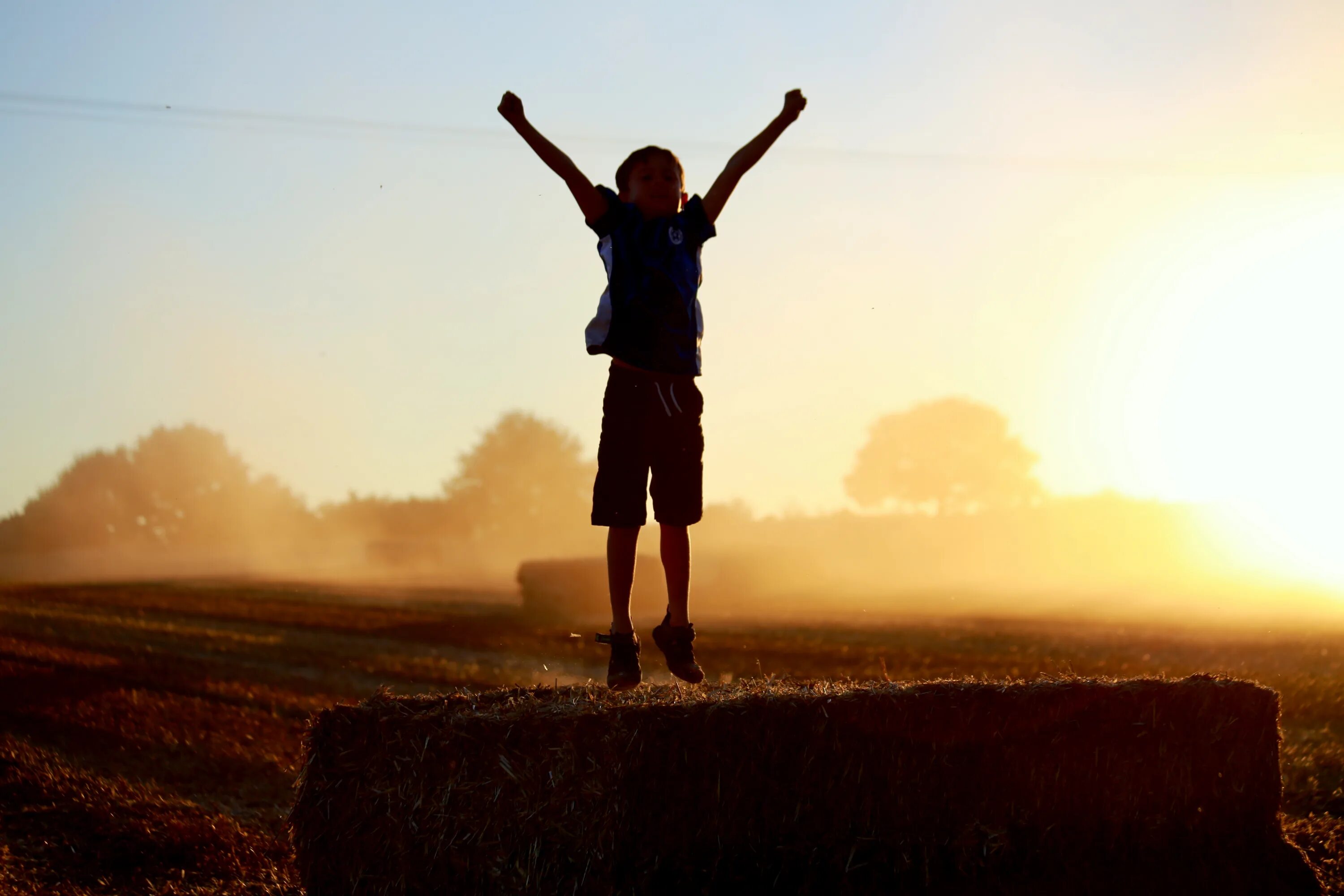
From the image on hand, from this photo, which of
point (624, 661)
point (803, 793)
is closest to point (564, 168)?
point (624, 661)

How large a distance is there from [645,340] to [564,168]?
0.93m

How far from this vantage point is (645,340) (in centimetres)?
575

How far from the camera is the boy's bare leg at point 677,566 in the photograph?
6113mm

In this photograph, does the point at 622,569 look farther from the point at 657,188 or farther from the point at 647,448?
the point at 657,188

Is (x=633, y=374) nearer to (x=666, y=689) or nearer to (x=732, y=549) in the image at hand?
(x=666, y=689)

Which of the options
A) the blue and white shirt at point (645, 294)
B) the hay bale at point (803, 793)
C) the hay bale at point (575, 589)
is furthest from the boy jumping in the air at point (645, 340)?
the hay bale at point (575, 589)

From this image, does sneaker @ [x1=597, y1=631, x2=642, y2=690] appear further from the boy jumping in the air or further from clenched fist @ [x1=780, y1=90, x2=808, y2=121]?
clenched fist @ [x1=780, y1=90, x2=808, y2=121]

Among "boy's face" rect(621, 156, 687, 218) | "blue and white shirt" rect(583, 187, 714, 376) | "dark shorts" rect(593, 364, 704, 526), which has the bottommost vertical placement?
"dark shorts" rect(593, 364, 704, 526)

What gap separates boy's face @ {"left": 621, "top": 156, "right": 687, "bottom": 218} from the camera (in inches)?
231

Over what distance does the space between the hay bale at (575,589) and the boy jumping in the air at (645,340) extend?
3065 cm

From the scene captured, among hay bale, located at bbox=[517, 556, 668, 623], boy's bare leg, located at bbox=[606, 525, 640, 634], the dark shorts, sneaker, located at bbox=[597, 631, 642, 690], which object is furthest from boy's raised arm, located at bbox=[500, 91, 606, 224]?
hay bale, located at bbox=[517, 556, 668, 623]

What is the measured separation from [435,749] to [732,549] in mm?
43679

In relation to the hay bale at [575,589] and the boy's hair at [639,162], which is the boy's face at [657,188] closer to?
the boy's hair at [639,162]

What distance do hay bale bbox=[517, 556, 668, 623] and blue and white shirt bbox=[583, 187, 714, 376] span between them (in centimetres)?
3092
